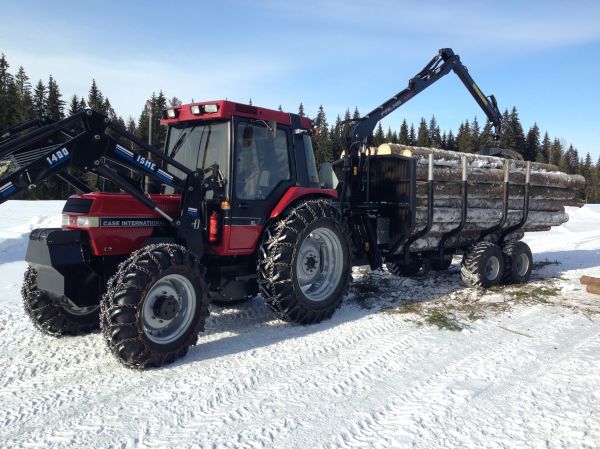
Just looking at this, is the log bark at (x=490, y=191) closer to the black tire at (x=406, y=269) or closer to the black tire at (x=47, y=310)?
the black tire at (x=406, y=269)

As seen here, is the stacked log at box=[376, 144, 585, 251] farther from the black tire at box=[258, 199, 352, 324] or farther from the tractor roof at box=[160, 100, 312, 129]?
the tractor roof at box=[160, 100, 312, 129]

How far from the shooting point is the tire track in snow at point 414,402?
3278mm

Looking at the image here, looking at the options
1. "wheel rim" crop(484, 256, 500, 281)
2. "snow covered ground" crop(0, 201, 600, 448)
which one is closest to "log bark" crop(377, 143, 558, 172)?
"wheel rim" crop(484, 256, 500, 281)

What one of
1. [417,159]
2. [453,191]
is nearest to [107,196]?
[417,159]

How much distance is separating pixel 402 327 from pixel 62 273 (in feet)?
12.3

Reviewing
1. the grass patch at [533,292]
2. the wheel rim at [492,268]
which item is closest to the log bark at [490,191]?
the wheel rim at [492,268]

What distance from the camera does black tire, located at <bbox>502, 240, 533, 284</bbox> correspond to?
876cm

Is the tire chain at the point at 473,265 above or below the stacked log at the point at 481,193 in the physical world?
below

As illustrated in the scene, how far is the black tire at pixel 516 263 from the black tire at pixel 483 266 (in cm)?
21

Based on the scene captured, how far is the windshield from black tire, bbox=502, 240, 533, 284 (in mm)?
5736

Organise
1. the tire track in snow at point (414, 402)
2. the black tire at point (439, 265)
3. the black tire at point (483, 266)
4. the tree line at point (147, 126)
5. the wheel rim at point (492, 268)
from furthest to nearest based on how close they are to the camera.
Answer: the tree line at point (147, 126)
the black tire at point (439, 265)
the wheel rim at point (492, 268)
the black tire at point (483, 266)
the tire track in snow at point (414, 402)

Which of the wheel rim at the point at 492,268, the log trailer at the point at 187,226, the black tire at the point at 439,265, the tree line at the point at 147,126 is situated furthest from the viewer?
the tree line at the point at 147,126

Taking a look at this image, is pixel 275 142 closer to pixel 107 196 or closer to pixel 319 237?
pixel 319 237

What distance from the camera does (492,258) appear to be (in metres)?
8.46
